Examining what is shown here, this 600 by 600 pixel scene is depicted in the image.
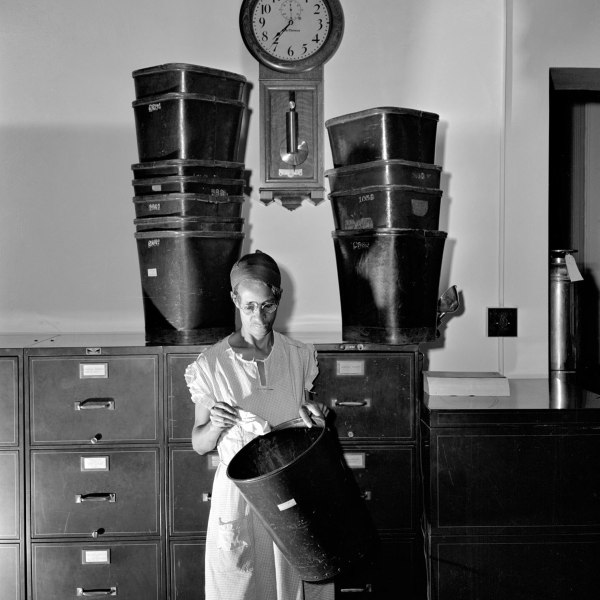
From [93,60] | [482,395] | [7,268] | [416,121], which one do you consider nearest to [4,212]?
[7,268]

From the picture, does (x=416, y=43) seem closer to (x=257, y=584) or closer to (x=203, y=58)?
(x=203, y=58)

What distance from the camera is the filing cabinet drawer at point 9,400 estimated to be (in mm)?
2514

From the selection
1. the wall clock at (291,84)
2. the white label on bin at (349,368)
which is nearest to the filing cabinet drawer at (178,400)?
the white label on bin at (349,368)

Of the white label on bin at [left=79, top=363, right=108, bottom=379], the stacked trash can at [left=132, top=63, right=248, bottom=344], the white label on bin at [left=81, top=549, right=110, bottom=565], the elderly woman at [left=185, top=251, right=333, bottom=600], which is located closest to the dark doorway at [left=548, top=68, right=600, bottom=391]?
the stacked trash can at [left=132, top=63, right=248, bottom=344]

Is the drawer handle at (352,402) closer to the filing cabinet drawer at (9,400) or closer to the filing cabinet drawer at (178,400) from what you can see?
the filing cabinet drawer at (178,400)

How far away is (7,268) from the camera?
10.2ft

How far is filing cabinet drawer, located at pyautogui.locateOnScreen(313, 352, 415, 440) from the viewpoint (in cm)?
254

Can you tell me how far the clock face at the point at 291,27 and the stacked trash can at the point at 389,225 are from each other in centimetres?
59

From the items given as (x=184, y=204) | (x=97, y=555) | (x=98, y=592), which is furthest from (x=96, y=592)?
(x=184, y=204)

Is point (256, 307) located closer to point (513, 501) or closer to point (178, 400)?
point (178, 400)

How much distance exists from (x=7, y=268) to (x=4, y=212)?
0.23m

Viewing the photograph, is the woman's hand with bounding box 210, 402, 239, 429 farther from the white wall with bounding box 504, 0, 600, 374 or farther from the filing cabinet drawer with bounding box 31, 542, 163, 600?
the white wall with bounding box 504, 0, 600, 374

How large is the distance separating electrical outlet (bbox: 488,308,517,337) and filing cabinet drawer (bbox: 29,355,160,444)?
1.42 metres

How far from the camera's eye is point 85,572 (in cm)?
253
